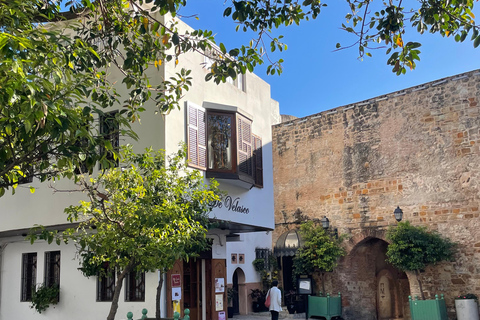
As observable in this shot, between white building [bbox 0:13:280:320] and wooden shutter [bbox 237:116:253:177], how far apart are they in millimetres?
24

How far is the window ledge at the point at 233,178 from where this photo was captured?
12.0 m

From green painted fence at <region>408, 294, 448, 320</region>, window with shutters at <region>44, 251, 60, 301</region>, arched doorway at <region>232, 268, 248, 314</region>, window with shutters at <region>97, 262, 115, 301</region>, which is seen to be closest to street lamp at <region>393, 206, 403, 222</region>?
green painted fence at <region>408, 294, 448, 320</region>

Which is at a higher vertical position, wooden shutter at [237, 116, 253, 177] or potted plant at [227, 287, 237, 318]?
wooden shutter at [237, 116, 253, 177]

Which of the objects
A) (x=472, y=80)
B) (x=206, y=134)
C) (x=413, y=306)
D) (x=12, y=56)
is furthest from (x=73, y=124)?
(x=472, y=80)

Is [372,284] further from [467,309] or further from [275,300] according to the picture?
Result: [275,300]

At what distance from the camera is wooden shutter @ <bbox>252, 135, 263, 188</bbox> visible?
13578mm

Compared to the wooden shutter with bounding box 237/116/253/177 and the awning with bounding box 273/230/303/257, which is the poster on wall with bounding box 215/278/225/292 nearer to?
the wooden shutter with bounding box 237/116/253/177

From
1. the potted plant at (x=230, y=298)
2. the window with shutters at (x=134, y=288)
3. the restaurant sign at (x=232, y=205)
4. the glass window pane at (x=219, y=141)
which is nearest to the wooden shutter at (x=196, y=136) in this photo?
the glass window pane at (x=219, y=141)

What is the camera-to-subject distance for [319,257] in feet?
60.0

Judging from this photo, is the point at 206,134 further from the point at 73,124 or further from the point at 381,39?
the point at 73,124

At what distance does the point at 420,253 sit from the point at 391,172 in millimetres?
3169

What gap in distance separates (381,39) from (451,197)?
434 inches

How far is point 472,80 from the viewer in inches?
655

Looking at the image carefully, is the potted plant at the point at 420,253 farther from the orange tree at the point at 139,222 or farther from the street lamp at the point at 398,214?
the orange tree at the point at 139,222
